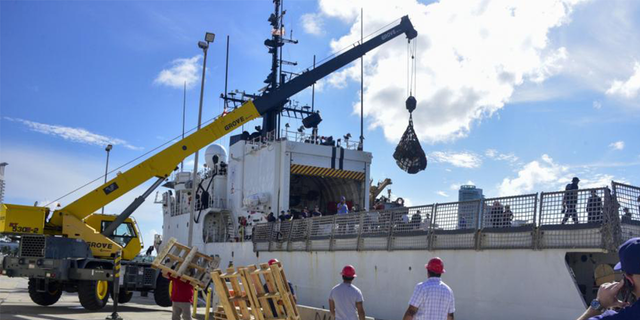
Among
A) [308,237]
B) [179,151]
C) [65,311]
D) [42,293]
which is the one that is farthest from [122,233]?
[308,237]

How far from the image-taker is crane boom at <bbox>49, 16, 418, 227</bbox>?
17.4m

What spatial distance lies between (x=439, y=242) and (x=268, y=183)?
11.6 metres

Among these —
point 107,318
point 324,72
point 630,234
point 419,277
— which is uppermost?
point 324,72

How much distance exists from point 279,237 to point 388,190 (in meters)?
10.6

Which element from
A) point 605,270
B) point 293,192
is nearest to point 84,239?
point 293,192

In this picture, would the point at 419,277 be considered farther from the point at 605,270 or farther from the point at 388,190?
the point at 388,190

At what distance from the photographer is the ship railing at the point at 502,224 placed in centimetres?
1015

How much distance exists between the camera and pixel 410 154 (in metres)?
18.1

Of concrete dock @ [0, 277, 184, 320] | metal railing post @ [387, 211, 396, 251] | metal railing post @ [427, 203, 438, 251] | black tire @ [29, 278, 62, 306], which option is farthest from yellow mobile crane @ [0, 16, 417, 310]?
metal railing post @ [427, 203, 438, 251]

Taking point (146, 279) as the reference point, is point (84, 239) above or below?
above

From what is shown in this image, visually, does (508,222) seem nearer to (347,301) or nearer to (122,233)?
(347,301)

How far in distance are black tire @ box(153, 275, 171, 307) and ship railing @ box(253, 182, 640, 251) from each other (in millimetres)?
5018

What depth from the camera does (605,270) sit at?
871 centimetres

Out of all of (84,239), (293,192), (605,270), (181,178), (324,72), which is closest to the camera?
(605,270)
